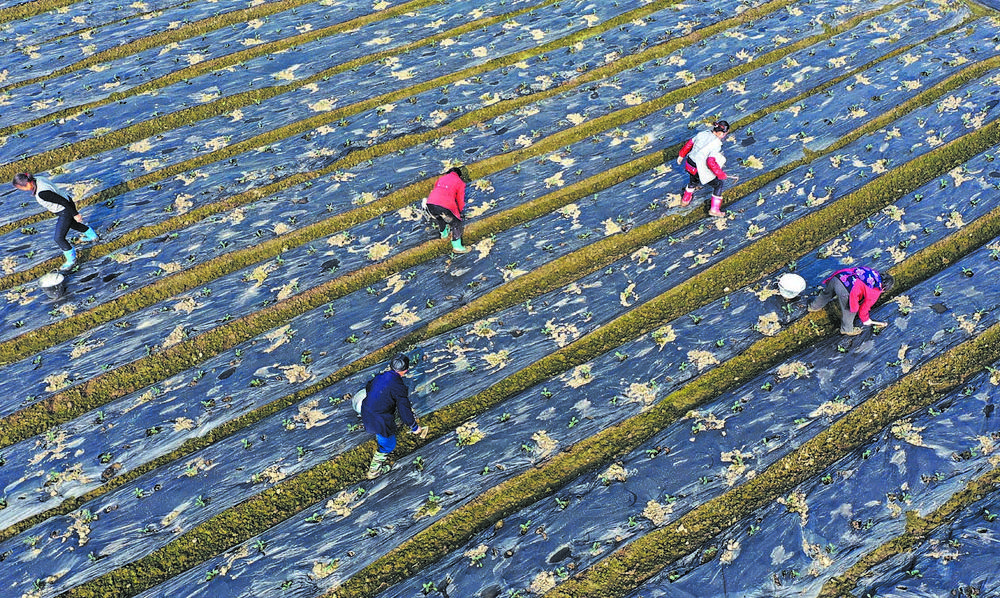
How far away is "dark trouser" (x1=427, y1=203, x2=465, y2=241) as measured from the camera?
11781 mm

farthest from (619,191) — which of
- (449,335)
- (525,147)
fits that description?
(449,335)

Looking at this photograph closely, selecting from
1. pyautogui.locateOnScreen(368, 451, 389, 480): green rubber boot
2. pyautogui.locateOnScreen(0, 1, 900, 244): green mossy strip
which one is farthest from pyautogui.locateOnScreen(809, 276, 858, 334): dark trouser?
pyautogui.locateOnScreen(368, 451, 389, 480): green rubber boot

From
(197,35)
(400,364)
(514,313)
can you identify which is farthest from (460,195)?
(197,35)

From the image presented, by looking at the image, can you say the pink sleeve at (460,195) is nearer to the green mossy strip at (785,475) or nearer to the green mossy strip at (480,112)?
the green mossy strip at (480,112)

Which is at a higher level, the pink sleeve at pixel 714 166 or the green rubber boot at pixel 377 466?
the pink sleeve at pixel 714 166

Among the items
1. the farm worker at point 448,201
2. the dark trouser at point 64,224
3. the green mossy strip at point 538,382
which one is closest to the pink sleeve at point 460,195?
the farm worker at point 448,201

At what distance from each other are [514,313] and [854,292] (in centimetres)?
615

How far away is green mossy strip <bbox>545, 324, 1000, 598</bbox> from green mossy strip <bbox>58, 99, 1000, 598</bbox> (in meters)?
1.49

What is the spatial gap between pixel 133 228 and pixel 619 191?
37.9 feet

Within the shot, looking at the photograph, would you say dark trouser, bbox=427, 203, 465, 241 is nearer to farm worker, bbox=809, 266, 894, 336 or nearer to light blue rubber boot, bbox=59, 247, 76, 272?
farm worker, bbox=809, 266, 894, 336

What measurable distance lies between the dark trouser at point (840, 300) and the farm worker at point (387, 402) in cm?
767

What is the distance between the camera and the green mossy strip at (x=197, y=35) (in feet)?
56.0

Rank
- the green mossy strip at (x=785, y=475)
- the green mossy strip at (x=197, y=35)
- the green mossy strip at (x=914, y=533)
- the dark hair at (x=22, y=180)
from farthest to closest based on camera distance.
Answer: the green mossy strip at (x=197, y=35), the dark hair at (x=22, y=180), the green mossy strip at (x=785, y=475), the green mossy strip at (x=914, y=533)

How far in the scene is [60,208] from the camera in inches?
471
